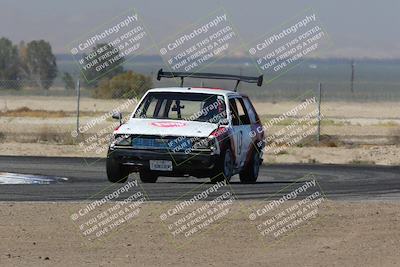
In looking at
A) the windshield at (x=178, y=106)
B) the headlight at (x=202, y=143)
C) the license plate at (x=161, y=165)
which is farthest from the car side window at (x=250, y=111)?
the license plate at (x=161, y=165)

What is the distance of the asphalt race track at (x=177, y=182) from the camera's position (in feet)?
62.2

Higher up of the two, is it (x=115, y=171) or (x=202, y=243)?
(x=202, y=243)

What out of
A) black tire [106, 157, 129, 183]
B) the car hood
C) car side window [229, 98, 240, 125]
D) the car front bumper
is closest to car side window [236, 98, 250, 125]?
car side window [229, 98, 240, 125]

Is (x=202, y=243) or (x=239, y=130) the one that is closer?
(x=202, y=243)

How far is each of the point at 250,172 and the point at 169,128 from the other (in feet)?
8.21

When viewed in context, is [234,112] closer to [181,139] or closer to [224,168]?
[224,168]

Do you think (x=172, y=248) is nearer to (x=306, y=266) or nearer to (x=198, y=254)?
(x=198, y=254)

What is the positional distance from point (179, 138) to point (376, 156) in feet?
45.1

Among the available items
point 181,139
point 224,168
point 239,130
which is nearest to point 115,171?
point 181,139

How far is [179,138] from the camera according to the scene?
1970 centimetres

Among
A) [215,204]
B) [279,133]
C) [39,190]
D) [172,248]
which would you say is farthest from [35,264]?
[279,133]

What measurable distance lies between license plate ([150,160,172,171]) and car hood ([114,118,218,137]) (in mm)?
443

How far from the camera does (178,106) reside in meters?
20.9

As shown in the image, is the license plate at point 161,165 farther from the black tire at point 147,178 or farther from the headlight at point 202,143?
the black tire at point 147,178
